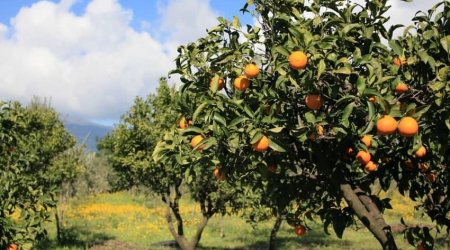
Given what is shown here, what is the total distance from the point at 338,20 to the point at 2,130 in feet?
17.9

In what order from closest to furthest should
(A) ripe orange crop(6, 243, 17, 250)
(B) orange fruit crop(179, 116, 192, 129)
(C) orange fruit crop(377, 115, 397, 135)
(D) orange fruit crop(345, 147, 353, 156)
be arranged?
1. (C) orange fruit crop(377, 115, 397, 135)
2. (B) orange fruit crop(179, 116, 192, 129)
3. (D) orange fruit crop(345, 147, 353, 156)
4. (A) ripe orange crop(6, 243, 17, 250)

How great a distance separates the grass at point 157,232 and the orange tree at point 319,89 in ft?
37.7

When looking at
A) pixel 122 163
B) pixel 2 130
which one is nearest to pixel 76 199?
pixel 122 163

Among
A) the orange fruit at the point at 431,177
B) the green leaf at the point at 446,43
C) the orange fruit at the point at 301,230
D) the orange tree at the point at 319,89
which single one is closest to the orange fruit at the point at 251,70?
the orange tree at the point at 319,89

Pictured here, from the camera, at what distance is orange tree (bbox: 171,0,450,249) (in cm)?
320

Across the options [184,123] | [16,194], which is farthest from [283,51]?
[16,194]

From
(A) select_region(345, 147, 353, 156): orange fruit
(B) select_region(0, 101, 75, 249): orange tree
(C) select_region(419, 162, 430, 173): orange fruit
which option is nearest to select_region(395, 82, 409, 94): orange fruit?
(A) select_region(345, 147, 353, 156): orange fruit

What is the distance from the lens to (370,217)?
162 inches

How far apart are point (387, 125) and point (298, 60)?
2.40 ft

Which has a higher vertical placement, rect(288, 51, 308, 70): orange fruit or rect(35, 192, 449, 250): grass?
rect(288, 51, 308, 70): orange fruit

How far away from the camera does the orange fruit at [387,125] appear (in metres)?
3.05

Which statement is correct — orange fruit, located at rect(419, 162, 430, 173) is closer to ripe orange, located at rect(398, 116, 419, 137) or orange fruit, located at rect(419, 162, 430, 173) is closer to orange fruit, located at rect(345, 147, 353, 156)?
orange fruit, located at rect(345, 147, 353, 156)

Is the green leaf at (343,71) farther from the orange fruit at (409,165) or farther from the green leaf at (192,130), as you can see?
the orange fruit at (409,165)

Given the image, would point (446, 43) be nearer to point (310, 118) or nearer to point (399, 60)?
point (399, 60)
